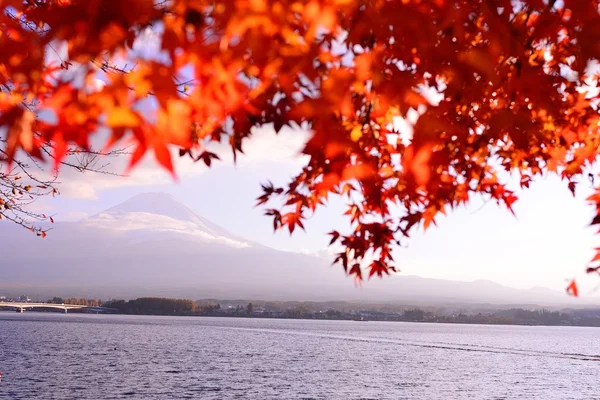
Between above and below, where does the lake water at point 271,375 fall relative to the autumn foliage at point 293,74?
below

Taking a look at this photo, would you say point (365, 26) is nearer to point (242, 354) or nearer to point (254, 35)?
point (254, 35)

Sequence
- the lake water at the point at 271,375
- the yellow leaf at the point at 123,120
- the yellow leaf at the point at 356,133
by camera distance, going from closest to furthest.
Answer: the yellow leaf at the point at 123,120 → the yellow leaf at the point at 356,133 → the lake water at the point at 271,375

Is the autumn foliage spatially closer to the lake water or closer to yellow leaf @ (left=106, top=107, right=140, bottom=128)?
yellow leaf @ (left=106, top=107, right=140, bottom=128)

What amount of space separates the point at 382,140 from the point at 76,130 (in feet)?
13.0

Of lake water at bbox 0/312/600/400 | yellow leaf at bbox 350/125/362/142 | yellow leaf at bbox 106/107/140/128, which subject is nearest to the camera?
yellow leaf at bbox 106/107/140/128

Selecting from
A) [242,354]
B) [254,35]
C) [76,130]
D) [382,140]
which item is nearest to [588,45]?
[254,35]

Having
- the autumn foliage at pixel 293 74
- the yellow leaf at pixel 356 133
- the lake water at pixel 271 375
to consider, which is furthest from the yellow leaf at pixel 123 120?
the lake water at pixel 271 375

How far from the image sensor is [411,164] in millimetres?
4051

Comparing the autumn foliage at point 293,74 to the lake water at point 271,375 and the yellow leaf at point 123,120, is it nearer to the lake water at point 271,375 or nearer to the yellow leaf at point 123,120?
the yellow leaf at point 123,120

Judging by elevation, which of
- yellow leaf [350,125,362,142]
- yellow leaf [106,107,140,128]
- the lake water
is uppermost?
yellow leaf [350,125,362,142]

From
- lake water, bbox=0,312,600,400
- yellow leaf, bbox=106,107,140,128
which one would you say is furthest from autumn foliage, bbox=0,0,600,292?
lake water, bbox=0,312,600,400

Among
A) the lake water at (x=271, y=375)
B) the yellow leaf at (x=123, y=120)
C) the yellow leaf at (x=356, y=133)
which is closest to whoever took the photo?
the yellow leaf at (x=123, y=120)

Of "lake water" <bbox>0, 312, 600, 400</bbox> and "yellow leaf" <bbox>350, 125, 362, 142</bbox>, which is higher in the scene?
"yellow leaf" <bbox>350, 125, 362, 142</bbox>

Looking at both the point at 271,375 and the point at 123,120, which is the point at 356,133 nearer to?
the point at 123,120
